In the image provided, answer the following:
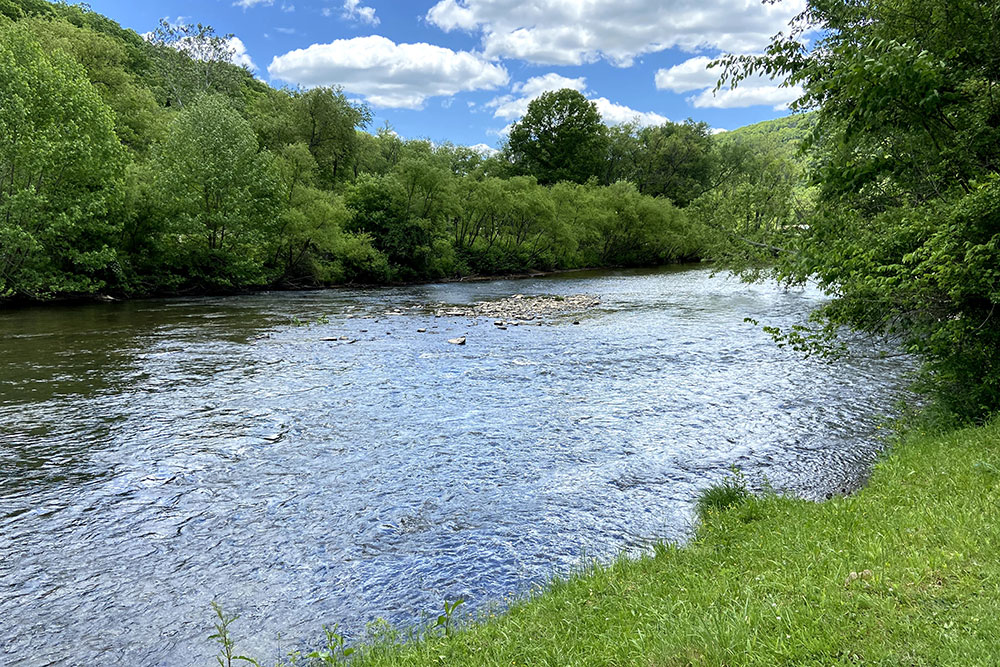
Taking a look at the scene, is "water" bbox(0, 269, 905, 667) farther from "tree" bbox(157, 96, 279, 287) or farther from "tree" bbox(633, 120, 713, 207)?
"tree" bbox(633, 120, 713, 207)

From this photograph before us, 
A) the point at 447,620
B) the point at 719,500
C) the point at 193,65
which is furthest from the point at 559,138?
the point at 447,620

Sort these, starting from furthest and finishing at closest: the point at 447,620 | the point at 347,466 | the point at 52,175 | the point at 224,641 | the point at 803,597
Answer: the point at 52,175
the point at 347,466
the point at 447,620
the point at 224,641
the point at 803,597

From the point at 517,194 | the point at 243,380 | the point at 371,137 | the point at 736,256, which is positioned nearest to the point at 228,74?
the point at 371,137

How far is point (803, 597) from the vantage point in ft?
15.1

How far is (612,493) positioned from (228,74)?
104040 millimetres

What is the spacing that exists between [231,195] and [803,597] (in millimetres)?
42943

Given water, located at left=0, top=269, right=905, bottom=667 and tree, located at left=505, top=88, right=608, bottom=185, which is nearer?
water, located at left=0, top=269, right=905, bottom=667

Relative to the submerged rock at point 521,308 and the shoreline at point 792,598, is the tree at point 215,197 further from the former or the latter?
the shoreline at point 792,598

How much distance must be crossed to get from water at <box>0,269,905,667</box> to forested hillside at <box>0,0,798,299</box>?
6.33 m

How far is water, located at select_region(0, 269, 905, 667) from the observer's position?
6973 mm

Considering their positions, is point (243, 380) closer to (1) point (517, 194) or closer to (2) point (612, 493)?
(2) point (612, 493)

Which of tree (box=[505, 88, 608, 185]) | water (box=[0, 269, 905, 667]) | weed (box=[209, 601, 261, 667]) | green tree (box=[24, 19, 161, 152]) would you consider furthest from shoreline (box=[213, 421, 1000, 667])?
tree (box=[505, 88, 608, 185])

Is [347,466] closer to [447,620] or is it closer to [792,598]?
[447,620]

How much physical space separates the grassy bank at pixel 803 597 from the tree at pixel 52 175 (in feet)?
112
